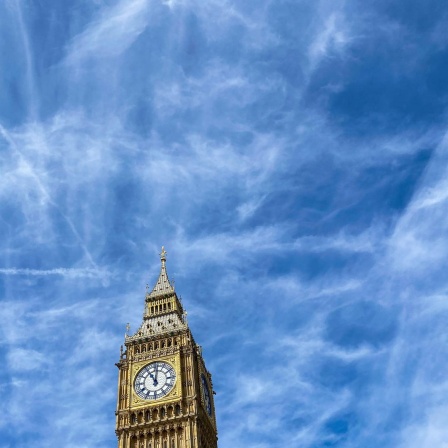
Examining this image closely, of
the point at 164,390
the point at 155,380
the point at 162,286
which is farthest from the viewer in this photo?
the point at 162,286

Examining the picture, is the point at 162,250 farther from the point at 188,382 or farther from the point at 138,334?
the point at 188,382

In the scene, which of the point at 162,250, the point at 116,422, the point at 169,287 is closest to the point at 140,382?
the point at 116,422

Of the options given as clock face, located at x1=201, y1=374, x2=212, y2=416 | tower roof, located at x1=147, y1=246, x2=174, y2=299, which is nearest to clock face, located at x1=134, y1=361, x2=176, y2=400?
clock face, located at x1=201, y1=374, x2=212, y2=416

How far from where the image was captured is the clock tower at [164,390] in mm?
97812

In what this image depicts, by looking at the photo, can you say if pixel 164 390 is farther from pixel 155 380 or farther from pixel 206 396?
pixel 206 396

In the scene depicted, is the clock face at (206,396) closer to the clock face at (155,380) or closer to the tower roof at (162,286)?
the clock face at (155,380)

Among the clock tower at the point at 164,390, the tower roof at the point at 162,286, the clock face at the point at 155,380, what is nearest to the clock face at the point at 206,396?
the clock tower at the point at 164,390

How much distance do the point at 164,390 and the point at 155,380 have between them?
2.93 meters

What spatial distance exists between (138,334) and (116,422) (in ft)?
58.1

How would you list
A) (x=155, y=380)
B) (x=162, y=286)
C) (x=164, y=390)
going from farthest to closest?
(x=162, y=286) → (x=155, y=380) → (x=164, y=390)

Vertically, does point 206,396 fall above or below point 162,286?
below

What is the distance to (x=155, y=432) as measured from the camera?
97.8 meters

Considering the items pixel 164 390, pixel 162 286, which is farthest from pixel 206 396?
pixel 162 286

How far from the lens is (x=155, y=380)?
104188 millimetres
